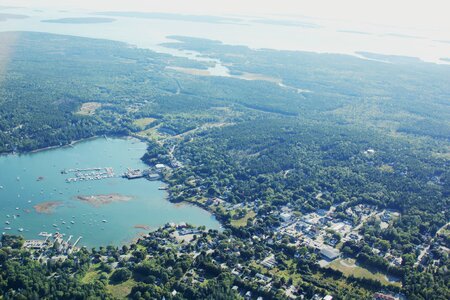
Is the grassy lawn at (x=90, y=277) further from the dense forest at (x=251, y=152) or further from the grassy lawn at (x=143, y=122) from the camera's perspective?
the grassy lawn at (x=143, y=122)

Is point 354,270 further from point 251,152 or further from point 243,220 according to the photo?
point 251,152

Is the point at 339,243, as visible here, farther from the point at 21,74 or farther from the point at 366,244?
the point at 21,74

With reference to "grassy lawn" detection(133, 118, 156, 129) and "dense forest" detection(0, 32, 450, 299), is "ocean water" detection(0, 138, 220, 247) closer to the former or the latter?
"dense forest" detection(0, 32, 450, 299)

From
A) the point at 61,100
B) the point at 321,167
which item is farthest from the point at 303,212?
the point at 61,100

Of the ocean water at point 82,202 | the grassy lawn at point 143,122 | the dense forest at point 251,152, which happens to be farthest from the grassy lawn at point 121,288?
the grassy lawn at point 143,122

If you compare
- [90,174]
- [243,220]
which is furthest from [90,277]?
[90,174]
